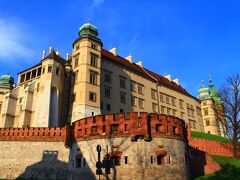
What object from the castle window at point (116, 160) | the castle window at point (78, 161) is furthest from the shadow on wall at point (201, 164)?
the castle window at point (78, 161)

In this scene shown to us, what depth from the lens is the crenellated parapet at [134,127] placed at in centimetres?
2902

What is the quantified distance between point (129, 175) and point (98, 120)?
23.0ft

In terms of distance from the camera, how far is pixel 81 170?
1158 inches

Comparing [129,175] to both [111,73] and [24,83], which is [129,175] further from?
[24,83]

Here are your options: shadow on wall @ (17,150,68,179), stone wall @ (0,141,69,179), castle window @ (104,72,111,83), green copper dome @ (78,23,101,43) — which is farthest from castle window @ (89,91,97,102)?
shadow on wall @ (17,150,68,179)

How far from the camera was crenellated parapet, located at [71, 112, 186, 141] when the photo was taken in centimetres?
2902

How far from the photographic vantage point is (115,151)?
2839 centimetres

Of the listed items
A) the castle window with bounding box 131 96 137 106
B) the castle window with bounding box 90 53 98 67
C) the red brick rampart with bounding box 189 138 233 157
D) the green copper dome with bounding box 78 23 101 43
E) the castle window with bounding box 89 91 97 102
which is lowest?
the red brick rampart with bounding box 189 138 233 157

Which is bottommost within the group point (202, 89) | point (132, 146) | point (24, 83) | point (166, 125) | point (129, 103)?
point (132, 146)

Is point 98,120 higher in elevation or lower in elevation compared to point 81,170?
higher

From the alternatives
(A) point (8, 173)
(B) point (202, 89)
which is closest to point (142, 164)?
(A) point (8, 173)

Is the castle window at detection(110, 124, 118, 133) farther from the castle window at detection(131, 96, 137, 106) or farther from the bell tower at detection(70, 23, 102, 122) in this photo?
the castle window at detection(131, 96, 137, 106)

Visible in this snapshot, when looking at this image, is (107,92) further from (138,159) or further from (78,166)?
(138,159)

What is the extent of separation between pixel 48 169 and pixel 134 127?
1315cm
